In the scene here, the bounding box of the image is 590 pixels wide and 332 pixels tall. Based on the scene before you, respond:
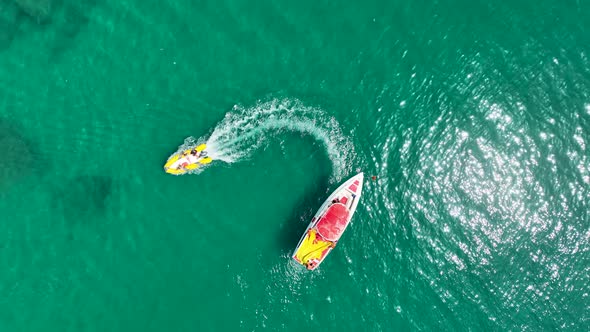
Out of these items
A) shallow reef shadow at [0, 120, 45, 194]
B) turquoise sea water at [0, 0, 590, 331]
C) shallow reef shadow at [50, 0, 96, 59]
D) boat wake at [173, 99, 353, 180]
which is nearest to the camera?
turquoise sea water at [0, 0, 590, 331]

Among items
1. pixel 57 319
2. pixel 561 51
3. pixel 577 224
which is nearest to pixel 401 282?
pixel 577 224

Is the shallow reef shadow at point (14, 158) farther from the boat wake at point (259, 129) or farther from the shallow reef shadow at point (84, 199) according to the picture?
the boat wake at point (259, 129)

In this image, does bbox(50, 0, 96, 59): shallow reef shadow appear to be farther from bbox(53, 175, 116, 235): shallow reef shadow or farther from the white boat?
the white boat

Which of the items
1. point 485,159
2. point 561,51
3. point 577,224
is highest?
point 561,51

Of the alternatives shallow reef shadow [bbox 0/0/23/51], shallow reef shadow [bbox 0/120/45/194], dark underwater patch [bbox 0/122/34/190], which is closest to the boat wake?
shallow reef shadow [bbox 0/120/45/194]

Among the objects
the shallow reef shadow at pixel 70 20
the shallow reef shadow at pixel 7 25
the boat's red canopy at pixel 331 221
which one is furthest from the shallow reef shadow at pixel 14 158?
the boat's red canopy at pixel 331 221

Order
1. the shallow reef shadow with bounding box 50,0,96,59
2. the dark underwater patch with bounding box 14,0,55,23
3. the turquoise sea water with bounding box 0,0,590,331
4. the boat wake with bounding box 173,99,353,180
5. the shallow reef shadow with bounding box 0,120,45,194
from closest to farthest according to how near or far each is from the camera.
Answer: the turquoise sea water with bounding box 0,0,590,331, the boat wake with bounding box 173,99,353,180, the shallow reef shadow with bounding box 0,120,45,194, the shallow reef shadow with bounding box 50,0,96,59, the dark underwater patch with bounding box 14,0,55,23

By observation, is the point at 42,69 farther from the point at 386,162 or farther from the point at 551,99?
the point at 551,99
